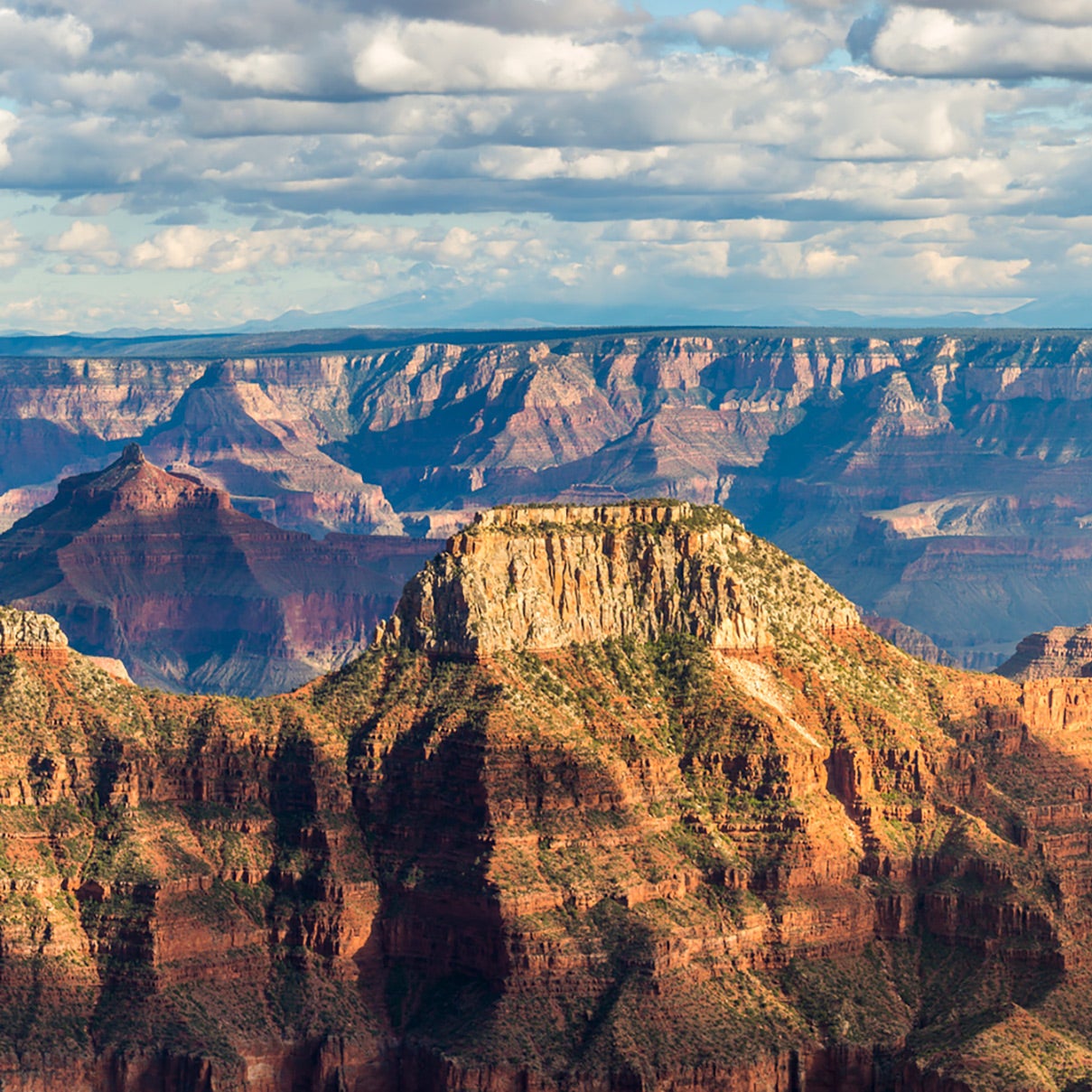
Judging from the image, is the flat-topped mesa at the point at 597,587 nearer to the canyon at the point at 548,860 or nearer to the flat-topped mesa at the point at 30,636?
the canyon at the point at 548,860

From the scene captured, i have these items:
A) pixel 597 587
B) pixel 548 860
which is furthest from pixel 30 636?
pixel 548 860

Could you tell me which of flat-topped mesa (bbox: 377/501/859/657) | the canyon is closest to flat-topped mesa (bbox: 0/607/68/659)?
the canyon

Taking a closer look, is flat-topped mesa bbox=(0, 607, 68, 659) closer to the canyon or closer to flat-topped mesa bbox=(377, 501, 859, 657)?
the canyon

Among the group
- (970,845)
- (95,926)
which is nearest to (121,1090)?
(95,926)

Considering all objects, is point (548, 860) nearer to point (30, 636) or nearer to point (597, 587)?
point (597, 587)

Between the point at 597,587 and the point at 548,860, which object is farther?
the point at 597,587

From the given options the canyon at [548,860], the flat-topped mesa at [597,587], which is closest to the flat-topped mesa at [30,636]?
the canyon at [548,860]
